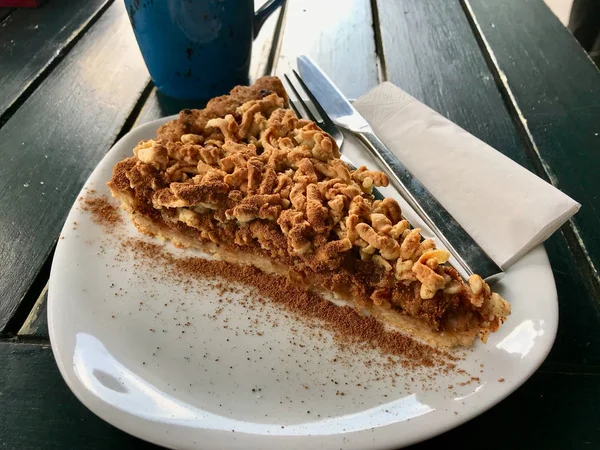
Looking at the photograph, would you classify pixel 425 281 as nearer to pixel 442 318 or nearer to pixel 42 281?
pixel 442 318

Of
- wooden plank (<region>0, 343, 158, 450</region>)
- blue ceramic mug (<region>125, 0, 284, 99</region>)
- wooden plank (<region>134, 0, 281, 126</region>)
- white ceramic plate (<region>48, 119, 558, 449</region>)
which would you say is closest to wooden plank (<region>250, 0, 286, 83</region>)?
wooden plank (<region>134, 0, 281, 126</region>)

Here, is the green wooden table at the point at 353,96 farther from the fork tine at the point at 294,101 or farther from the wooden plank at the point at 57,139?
the fork tine at the point at 294,101

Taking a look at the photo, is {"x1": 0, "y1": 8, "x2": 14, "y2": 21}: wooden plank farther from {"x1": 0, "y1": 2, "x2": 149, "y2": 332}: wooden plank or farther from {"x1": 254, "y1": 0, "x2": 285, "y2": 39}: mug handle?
{"x1": 254, "y1": 0, "x2": 285, "y2": 39}: mug handle

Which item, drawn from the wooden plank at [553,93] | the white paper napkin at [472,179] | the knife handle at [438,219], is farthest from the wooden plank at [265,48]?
the wooden plank at [553,93]

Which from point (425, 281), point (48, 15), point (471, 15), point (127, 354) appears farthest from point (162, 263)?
point (471, 15)

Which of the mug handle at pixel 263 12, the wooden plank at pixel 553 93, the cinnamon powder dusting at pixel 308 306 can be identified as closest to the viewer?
the cinnamon powder dusting at pixel 308 306

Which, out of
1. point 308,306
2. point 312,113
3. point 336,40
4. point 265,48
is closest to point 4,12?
point 265,48
